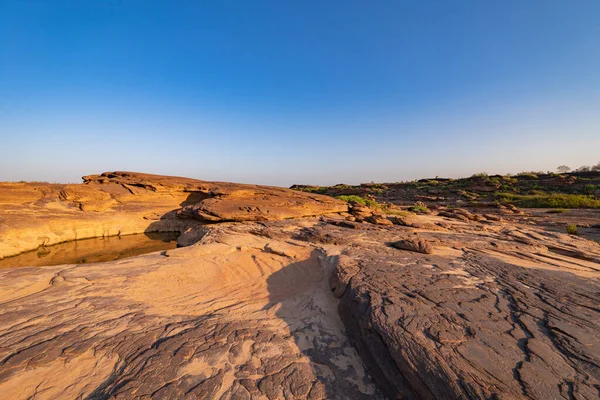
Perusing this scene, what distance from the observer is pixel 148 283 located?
4.73 m

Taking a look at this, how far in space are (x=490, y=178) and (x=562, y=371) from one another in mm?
31841

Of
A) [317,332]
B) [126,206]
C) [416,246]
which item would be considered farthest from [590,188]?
[126,206]

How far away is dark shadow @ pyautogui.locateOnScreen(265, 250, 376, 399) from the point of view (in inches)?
96.7

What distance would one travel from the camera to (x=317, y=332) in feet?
11.1

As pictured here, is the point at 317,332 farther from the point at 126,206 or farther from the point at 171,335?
the point at 126,206

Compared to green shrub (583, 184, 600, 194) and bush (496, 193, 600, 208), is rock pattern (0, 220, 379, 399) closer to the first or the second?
bush (496, 193, 600, 208)

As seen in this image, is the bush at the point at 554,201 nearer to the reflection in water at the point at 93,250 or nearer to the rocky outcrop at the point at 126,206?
the rocky outcrop at the point at 126,206

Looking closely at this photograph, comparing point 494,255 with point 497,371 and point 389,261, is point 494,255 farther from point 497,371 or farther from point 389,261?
point 497,371

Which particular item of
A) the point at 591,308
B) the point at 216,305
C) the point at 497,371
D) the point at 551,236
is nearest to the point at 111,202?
the point at 216,305

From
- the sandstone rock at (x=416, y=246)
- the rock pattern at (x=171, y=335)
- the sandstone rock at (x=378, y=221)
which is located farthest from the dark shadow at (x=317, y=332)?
the sandstone rock at (x=378, y=221)

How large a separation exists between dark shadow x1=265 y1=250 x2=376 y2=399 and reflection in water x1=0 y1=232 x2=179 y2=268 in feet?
21.6

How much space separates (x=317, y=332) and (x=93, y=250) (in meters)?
9.78

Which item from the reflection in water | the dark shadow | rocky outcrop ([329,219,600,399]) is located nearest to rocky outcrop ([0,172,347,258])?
the reflection in water

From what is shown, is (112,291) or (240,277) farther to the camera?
(240,277)
